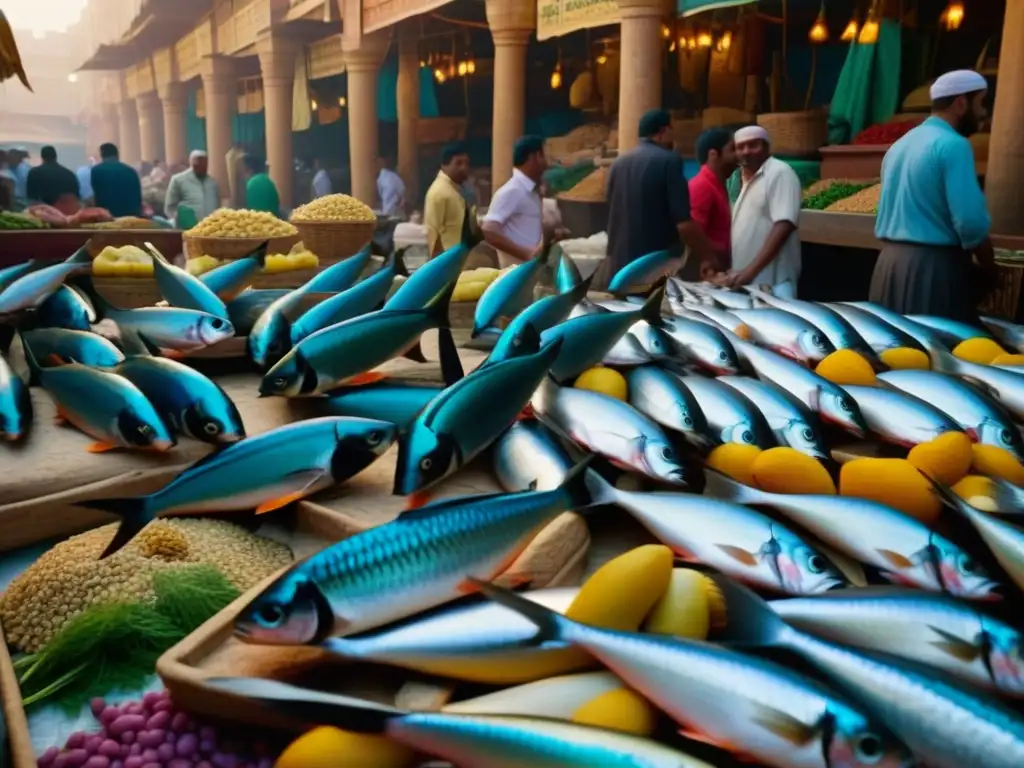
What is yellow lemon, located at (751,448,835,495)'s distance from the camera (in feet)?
4.98

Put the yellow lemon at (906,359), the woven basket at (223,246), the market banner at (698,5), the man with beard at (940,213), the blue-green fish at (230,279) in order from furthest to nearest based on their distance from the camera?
the market banner at (698,5)
the man with beard at (940,213)
the woven basket at (223,246)
the blue-green fish at (230,279)
the yellow lemon at (906,359)

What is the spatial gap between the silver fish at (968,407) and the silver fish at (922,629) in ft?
2.53

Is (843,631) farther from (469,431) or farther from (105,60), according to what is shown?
(105,60)

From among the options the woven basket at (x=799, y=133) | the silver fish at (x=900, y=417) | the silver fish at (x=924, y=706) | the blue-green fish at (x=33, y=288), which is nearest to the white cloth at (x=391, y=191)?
the woven basket at (x=799, y=133)

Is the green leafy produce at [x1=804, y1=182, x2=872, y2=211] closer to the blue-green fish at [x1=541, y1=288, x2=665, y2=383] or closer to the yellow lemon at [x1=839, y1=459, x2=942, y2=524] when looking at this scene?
the blue-green fish at [x1=541, y1=288, x2=665, y2=383]

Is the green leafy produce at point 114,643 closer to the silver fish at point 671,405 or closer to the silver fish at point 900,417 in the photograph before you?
the silver fish at point 671,405

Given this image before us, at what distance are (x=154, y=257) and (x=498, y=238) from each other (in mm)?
3051

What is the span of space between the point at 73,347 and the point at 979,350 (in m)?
2.25

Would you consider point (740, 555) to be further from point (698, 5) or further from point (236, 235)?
point (698, 5)

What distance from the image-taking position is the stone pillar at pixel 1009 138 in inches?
249

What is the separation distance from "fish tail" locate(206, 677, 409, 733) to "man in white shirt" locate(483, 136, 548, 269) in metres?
4.61

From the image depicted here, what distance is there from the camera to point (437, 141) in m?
17.5

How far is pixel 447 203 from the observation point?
19.5 ft

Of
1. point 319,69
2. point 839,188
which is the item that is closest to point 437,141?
point 319,69
